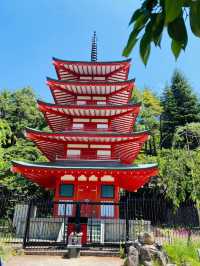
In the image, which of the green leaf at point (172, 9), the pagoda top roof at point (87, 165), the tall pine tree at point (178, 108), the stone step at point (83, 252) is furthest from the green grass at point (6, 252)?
the tall pine tree at point (178, 108)

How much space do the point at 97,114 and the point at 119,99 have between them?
2915 mm

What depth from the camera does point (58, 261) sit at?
9797 mm

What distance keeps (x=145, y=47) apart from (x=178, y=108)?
3656 cm

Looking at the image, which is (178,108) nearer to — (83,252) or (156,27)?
(83,252)

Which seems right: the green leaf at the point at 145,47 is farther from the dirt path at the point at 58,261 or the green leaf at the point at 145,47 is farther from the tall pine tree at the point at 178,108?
the tall pine tree at the point at 178,108

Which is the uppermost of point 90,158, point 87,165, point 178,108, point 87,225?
point 178,108

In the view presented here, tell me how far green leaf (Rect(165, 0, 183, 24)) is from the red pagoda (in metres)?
14.7

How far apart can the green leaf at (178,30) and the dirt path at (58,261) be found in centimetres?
947

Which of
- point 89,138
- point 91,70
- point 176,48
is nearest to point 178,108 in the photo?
point 91,70

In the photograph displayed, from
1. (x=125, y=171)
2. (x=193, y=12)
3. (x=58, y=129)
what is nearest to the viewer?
(x=193, y=12)

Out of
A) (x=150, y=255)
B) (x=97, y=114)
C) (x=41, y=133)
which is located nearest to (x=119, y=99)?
(x=97, y=114)

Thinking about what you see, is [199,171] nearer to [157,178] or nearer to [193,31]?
[157,178]

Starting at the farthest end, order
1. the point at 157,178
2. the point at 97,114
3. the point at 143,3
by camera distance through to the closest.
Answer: the point at 157,178, the point at 97,114, the point at 143,3

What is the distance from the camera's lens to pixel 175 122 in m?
35.3
